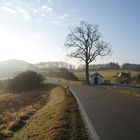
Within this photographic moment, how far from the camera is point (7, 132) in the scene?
14875 millimetres

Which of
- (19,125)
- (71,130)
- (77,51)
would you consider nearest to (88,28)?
(77,51)

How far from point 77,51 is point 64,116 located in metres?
49.7

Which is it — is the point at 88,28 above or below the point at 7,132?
above

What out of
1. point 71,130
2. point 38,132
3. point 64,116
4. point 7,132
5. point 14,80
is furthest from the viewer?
point 14,80

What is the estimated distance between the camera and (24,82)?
194ft

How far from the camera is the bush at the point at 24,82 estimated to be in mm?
58000

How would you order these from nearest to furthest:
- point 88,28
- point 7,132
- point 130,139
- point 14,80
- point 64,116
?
point 130,139 → point 7,132 → point 64,116 → point 14,80 → point 88,28

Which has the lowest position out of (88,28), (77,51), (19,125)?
(19,125)

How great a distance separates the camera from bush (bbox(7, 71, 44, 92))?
58.0 metres

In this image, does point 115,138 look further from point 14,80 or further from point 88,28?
point 88,28

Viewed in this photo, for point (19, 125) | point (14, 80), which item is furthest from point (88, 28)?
point (19, 125)

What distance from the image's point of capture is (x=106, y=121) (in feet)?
45.9

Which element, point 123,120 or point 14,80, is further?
point 14,80

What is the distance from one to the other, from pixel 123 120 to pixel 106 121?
0.82 metres
